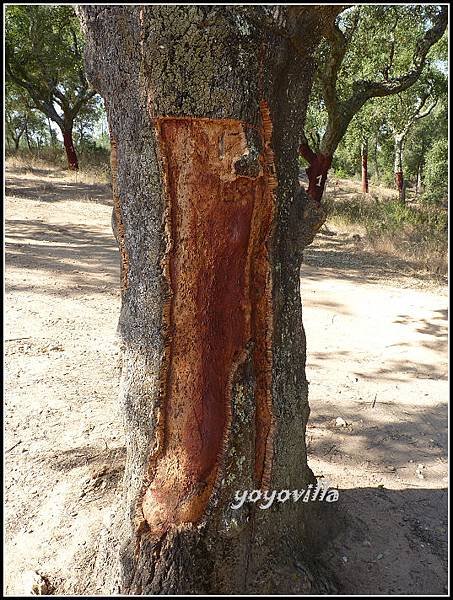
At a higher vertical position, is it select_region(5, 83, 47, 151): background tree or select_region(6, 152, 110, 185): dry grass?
select_region(5, 83, 47, 151): background tree

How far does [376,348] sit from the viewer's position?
17.3 ft

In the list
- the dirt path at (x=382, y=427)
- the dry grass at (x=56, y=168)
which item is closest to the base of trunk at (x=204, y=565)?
the dirt path at (x=382, y=427)

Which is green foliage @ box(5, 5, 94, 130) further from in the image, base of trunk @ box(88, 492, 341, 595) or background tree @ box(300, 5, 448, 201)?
base of trunk @ box(88, 492, 341, 595)

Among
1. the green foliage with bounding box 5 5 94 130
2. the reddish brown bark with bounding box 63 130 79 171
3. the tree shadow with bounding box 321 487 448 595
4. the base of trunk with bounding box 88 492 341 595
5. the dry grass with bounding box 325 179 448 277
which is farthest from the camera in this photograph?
the reddish brown bark with bounding box 63 130 79 171

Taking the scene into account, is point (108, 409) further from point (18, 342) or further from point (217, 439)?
point (217, 439)

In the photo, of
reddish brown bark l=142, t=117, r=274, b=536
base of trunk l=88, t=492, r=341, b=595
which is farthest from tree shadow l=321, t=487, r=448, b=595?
reddish brown bark l=142, t=117, r=274, b=536

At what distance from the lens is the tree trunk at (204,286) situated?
168 centimetres

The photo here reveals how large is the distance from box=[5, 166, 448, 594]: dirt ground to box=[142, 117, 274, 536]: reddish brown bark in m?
0.76

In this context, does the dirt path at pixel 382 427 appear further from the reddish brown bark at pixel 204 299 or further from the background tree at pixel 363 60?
the background tree at pixel 363 60

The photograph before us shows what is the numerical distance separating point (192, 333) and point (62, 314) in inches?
148

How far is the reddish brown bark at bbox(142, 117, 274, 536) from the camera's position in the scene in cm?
173

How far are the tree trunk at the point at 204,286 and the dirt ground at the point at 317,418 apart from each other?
0.41 metres

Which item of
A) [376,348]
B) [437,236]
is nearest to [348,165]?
[437,236]

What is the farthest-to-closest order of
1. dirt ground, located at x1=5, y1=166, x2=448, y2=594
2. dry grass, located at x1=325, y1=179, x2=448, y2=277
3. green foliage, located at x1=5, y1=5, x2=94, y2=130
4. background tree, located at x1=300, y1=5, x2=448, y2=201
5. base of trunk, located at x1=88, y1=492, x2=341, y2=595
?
green foliage, located at x1=5, y1=5, x2=94, y2=130 → dry grass, located at x1=325, y1=179, x2=448, y2=277 → background tree, located at x1=300, y1=5, x2=448, y2=201 → dirt ground, located at x1=5, y1=166, x2=448, y2=594 → base of trunk, located at x1=88, y1=492, x2=341, y2=595
